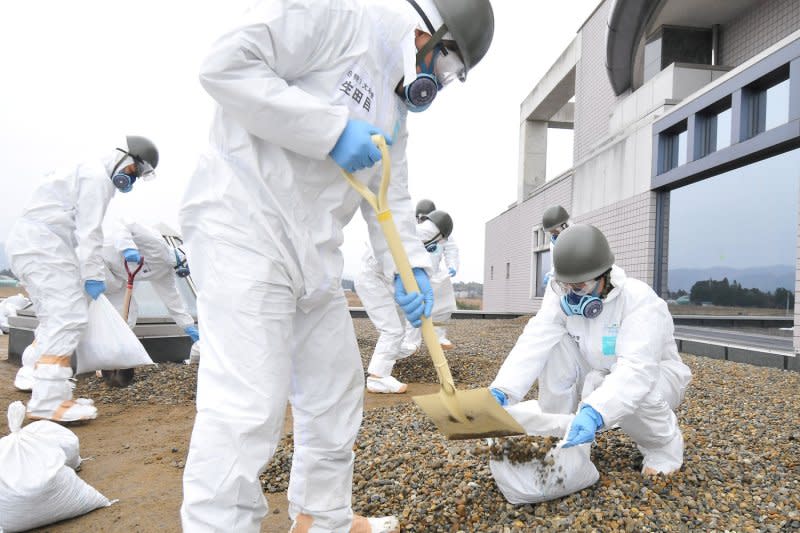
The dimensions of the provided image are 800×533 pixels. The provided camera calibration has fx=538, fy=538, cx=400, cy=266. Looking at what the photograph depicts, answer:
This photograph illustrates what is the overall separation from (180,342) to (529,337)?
5.31 metres

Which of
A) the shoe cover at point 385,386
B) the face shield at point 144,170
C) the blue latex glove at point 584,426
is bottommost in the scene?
the shoe cover at point 385,386

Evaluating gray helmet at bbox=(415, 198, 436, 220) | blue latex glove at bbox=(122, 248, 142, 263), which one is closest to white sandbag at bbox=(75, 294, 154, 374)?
blue latex glove at bbox=(122, 248, 142, 263)

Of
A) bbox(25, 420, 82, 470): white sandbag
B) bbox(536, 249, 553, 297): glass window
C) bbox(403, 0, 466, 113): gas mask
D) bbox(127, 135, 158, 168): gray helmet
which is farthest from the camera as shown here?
bbox(536, 249, 553, 297): glass window

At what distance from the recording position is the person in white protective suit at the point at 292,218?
1.47 meters

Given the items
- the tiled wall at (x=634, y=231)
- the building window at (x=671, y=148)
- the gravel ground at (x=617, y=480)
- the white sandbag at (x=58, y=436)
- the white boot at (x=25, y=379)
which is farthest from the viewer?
the tiled wall at (x=634, y=231)

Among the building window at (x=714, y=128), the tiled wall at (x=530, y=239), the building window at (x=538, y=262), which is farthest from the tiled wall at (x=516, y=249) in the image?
the building window at (x=714, y=128)

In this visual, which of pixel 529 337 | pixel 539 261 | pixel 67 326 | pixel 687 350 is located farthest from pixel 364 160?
pixel 539 261

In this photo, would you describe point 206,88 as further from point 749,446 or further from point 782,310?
point 782,310

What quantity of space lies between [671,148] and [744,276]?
8.45ft

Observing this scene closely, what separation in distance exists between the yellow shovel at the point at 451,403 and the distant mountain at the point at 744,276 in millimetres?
8642

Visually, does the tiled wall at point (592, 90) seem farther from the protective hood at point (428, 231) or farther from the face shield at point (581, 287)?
the face shield at point (581, 287)

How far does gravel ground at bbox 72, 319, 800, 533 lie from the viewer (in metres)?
2.12

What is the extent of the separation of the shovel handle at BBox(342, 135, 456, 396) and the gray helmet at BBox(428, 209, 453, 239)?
196 inches

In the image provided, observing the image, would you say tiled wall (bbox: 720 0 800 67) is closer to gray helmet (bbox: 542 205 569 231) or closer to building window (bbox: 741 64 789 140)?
building window (bbox: 741 64 789 140)
